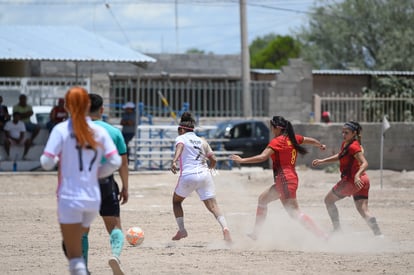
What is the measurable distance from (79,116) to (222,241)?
498 cm

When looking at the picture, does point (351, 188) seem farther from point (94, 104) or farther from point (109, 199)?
point (94, 104)

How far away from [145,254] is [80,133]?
147 inches

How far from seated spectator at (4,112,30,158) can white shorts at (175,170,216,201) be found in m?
12.7

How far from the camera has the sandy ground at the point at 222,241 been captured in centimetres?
918

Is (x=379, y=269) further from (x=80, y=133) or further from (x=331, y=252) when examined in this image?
(x=80, y=133)

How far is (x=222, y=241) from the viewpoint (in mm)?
11242

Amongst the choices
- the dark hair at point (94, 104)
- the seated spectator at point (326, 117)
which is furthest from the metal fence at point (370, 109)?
the dark hair at point (94, 104)

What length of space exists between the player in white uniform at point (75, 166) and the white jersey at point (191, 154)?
4.12 metres

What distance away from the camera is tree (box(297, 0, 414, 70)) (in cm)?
4359

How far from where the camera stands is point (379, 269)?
9.04m

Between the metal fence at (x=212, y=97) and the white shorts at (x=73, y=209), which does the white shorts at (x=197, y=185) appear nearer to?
the white shorts at (x=73, y=209)

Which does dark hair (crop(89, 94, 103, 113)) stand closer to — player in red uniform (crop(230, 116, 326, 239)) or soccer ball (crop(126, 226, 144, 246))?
soccer ball (crop(126, 226, 144, 246))

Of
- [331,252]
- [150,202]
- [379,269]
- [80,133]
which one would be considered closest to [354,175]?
[331,252]

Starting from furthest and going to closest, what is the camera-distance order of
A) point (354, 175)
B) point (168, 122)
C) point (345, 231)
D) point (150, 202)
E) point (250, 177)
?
point (168, 122) < point (250, 177) < point (150, 202) < point (345, 231) < point (354, 175)
